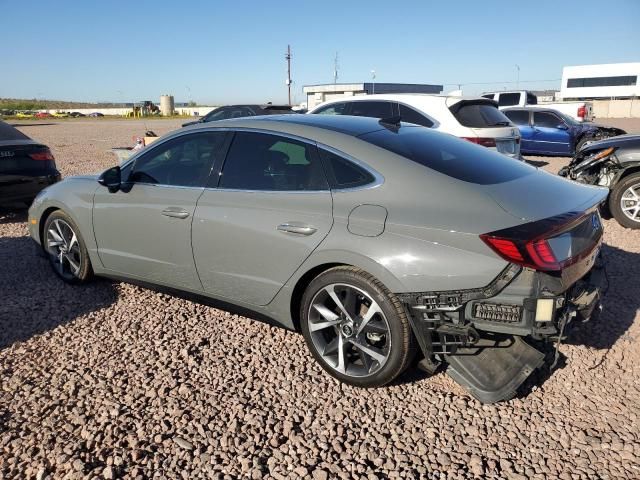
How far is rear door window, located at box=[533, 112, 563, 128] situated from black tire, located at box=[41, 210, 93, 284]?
13.1 m

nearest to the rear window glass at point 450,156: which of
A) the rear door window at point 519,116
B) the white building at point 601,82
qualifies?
the rear door window at point 519,116

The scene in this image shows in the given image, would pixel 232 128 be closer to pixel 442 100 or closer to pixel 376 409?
pixel 376 409

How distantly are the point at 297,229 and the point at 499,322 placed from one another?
125 cm

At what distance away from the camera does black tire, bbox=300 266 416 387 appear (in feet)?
8.83

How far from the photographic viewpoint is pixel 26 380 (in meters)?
3.08

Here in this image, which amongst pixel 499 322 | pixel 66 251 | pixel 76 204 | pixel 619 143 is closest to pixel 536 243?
pixel 499 322

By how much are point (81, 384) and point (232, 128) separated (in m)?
1.96

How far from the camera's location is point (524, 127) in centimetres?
1412

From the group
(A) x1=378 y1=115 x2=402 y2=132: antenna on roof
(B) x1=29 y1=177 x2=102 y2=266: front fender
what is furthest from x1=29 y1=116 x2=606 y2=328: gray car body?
(B) x1=29 y1=177 x2=102 y2=266: front fender

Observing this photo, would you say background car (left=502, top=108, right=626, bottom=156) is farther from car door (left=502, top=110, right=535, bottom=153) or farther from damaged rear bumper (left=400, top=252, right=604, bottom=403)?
damaged rear bumper (left=400, top=252, right=604, bottom=403)

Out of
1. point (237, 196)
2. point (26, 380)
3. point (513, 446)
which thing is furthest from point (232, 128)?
point (513, 446)

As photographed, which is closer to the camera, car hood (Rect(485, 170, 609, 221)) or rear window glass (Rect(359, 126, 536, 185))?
car hood (Rect(485, 170, 609, 221))

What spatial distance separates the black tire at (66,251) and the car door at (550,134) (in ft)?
42.6

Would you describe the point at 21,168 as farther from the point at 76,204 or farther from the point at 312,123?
the point at 312,123
